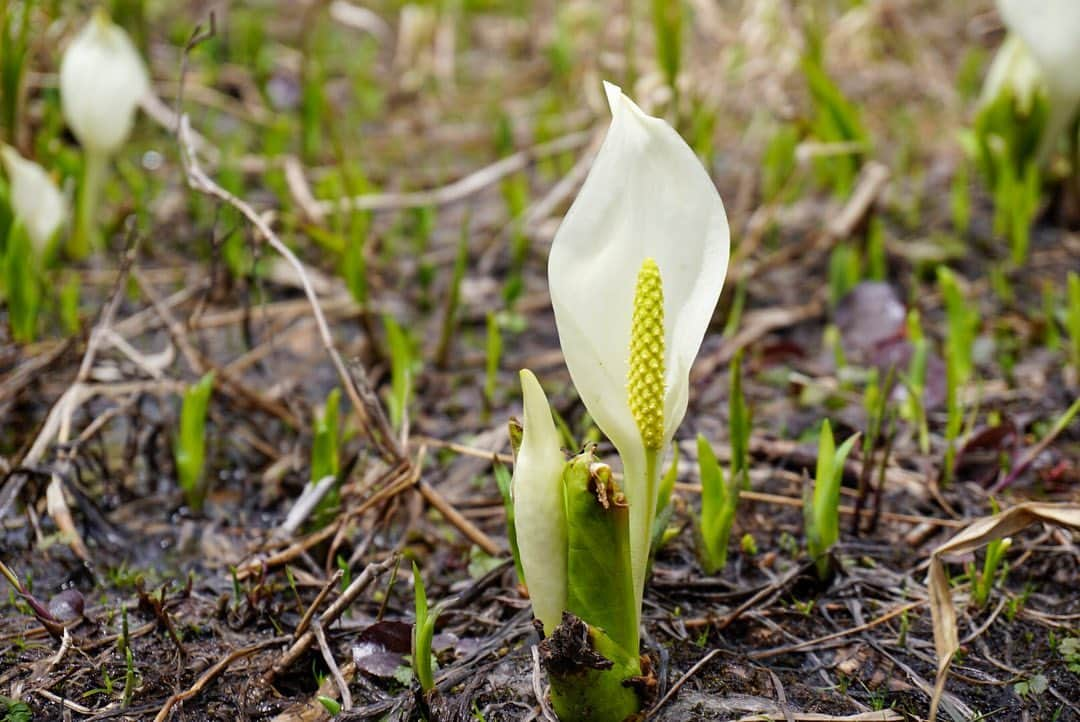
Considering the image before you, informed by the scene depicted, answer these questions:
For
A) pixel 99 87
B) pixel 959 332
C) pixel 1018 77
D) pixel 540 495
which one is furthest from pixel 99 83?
pixel 1018 77

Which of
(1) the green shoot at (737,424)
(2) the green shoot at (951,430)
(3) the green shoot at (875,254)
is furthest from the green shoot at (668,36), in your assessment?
(1) the green shoot at (737,424)

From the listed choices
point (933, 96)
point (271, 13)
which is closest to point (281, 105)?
point (271, 13)

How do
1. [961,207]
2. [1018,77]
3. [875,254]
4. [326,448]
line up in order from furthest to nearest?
1. [961,207]
2. [1018,77]
3. [875,254]
4. [326,448]

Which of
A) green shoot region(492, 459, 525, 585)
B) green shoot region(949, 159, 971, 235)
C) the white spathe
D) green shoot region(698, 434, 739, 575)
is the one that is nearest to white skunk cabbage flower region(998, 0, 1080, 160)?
green shoot region(949, 159, 971, 235)

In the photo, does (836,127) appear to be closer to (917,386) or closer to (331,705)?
(917,386)

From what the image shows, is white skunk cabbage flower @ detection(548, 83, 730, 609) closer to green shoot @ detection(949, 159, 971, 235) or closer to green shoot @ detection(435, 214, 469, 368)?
green shoot @ detection(435, 214, 469, 368)

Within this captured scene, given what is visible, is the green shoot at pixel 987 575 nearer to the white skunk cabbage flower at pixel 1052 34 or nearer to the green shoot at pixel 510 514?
the green shoot at pixel 510 514

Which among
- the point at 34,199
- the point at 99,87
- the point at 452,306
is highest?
the point at 99,87
